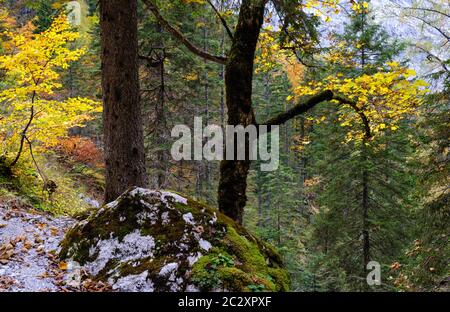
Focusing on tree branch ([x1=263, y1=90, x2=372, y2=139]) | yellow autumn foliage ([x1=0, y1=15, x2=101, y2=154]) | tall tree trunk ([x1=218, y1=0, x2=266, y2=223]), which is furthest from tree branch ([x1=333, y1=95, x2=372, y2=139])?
yellow autumn foliage ([x1=0, y1=15, x2=101, y2=154])

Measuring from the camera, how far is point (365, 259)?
15969mm

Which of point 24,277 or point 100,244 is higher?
point 100,244

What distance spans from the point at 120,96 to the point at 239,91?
72.5 inches

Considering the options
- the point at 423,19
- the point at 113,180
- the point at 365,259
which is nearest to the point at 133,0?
the point at 113,180

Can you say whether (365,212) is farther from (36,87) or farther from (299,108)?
(36,87)

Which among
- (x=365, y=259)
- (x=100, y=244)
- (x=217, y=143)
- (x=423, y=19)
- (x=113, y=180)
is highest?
(x=423, y=19)

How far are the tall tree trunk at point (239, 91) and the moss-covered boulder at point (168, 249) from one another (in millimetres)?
1010

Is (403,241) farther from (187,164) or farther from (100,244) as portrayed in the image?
(100,244)

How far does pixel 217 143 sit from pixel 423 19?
47.3 ft

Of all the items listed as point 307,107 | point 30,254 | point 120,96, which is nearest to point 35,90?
point 120,96

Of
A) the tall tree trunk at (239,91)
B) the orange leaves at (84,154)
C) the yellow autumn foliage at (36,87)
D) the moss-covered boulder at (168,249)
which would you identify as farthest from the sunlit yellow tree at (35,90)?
the orange leaves at (84,154)

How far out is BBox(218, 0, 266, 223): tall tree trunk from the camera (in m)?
4.71

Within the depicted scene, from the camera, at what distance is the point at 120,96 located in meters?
5.36
